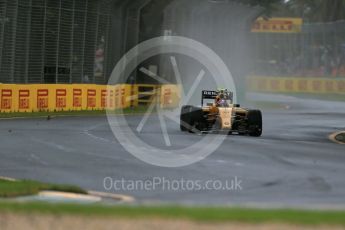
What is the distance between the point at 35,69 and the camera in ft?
124

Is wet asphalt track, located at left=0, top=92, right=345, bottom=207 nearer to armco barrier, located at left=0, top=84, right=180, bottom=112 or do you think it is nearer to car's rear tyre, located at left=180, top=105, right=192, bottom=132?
car's rear tyre, located at left=180, top=105, right=192, bottom=132

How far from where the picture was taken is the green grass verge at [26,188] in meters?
11.6

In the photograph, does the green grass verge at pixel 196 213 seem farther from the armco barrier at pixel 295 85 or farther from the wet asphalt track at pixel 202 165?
the armco barrier at pixel 295 85

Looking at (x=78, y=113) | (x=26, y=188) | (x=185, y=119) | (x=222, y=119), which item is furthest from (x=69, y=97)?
(x=26, y=188)

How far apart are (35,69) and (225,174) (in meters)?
24.1

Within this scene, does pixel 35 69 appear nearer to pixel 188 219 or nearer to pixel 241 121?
pixel 241 121

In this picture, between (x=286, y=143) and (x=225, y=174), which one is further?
(x=286, y=143)

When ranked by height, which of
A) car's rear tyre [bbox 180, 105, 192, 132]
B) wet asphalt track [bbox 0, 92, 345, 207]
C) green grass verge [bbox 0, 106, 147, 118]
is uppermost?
car's rear tyre [bbox 180, 105, 192, 132]

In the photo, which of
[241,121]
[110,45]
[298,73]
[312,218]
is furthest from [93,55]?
[298,73]

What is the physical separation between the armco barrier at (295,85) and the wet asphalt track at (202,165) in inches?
1829

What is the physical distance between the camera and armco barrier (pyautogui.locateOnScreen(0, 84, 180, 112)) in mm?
32125

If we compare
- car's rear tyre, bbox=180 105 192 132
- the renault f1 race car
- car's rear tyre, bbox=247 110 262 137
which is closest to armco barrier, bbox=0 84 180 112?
car's rear tyre, bbox=180 105 192 132

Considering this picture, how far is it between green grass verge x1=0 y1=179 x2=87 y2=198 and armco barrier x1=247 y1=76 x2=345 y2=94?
60.4 metres

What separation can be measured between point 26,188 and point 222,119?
12.7 m
